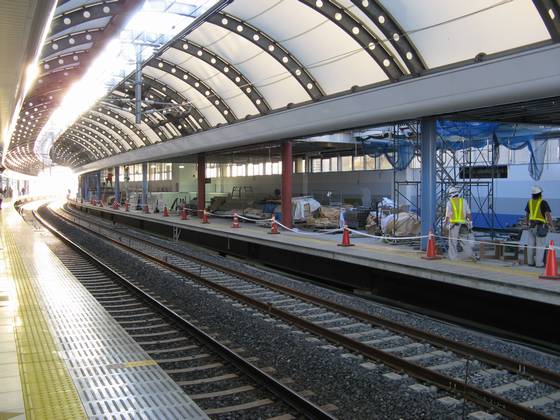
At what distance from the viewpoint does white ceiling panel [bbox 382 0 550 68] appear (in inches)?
416

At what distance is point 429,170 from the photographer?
1280 cm

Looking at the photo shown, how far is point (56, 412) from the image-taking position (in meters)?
4.47

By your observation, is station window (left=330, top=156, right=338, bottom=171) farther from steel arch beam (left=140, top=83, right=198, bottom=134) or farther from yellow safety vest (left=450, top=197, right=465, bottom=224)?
yellow safety vest (left=450, top=197, right=465, bottom=224)

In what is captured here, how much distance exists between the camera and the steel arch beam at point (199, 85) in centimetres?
2338

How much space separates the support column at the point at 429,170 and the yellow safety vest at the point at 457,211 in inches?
46.1

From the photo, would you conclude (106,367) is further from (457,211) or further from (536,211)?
(536,211)

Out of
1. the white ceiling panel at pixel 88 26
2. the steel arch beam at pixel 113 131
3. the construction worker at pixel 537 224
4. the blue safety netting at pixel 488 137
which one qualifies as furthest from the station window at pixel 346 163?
the construction worker at pixel 537 224

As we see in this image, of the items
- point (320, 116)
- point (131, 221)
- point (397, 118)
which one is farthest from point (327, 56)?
point (131, 221)

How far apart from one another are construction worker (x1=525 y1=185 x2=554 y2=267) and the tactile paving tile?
26.4 ft

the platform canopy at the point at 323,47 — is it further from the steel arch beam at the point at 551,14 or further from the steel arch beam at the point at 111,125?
the steel arch beam at the point at 111,125

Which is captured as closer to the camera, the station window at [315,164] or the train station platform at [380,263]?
the train station platform at [380,263]

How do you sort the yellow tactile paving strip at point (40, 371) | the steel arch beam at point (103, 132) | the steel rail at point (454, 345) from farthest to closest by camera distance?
the steel arch beam at point (103, 132) → the steel rail at point (454, 345) → the yellow tactile paving strip at point (40, 371)

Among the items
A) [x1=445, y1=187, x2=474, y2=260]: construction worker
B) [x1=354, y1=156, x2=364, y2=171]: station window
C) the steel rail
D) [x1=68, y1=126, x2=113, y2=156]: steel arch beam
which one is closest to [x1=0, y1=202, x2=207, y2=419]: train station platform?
the steel rail

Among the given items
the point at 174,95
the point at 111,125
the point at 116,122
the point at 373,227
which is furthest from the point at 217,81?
the point at 111,125
